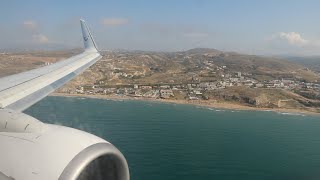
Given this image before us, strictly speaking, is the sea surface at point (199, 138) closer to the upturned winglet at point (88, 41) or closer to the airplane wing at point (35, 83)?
the upturned winglet at point (88, 41)

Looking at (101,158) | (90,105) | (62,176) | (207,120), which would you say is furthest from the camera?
(90,105)

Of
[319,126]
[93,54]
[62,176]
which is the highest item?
[93,54]

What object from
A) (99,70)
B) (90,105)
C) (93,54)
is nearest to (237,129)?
(90,105)

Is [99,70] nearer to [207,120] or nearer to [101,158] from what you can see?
[207,120]

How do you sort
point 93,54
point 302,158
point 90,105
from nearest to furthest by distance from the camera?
point 93,54
point 302,158
point 90,105

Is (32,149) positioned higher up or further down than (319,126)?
higher up

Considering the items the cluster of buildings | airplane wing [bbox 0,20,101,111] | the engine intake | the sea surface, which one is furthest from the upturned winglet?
the cluster of buildings

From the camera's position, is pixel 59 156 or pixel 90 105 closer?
pixel 59 156

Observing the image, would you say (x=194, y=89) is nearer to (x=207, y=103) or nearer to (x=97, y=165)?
(x=207, y=103)
